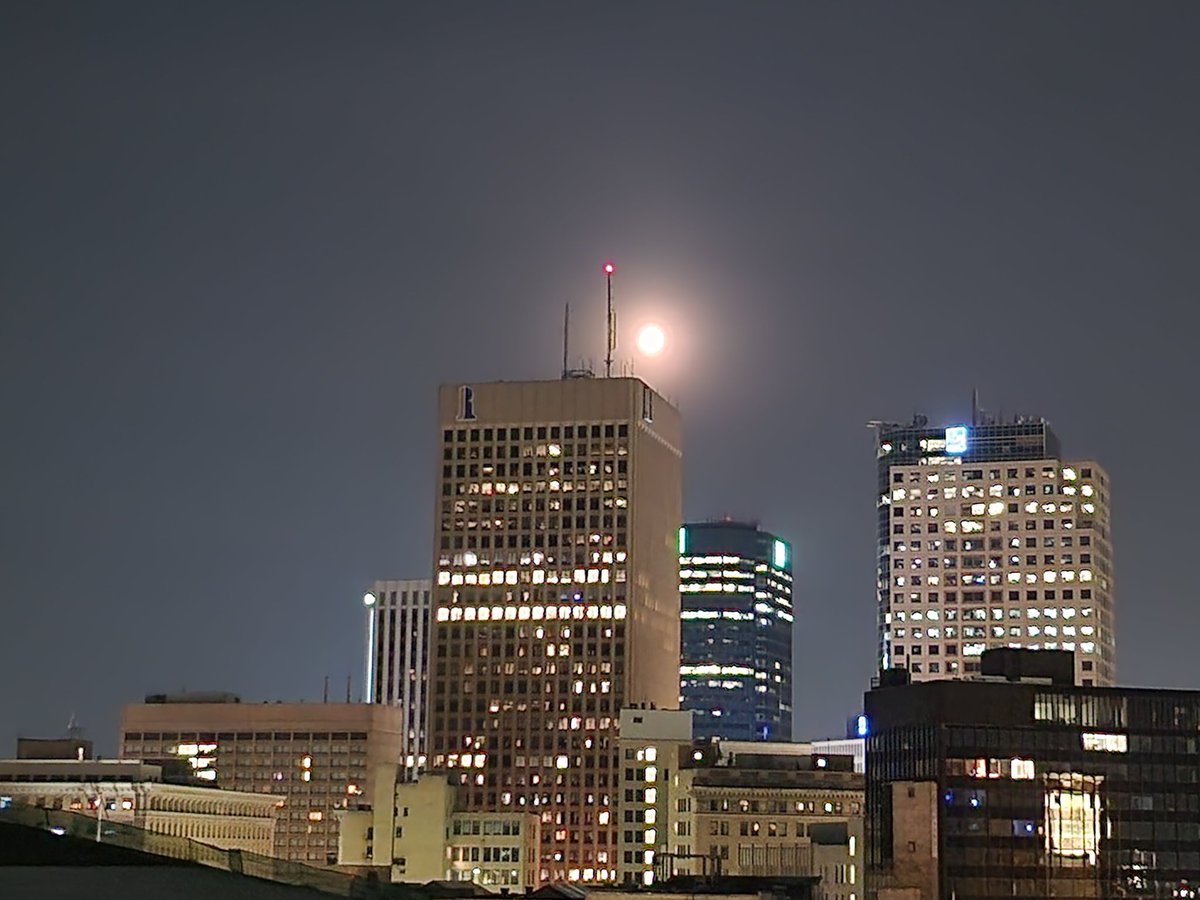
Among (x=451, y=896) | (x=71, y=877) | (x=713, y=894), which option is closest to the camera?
(x=71, y=877)

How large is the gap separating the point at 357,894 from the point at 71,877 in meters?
17.4

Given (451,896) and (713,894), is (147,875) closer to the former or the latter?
(451,896)

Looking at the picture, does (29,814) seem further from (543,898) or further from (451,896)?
(543,898)

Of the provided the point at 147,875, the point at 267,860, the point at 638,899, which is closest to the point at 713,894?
the point at 638,899

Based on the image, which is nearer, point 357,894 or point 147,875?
point 147,875

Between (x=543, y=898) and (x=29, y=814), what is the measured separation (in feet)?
150

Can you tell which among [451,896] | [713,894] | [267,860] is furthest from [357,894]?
[713,894]

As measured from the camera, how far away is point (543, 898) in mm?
156375

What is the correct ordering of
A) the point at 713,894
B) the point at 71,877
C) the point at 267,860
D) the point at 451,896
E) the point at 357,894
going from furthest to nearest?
the point at 713,894 < the point at 451,896 < the point at 267,860 < the point at 357,894 < the point at 71,877

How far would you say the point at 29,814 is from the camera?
404ft

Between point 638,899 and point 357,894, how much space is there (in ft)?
155

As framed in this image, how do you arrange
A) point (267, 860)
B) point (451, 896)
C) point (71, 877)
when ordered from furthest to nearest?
point (451, 896)
point (267, 860)
point (71, 877)

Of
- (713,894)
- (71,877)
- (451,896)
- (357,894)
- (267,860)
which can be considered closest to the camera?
(71,877)

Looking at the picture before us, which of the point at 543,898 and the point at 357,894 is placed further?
the point at 543,898
